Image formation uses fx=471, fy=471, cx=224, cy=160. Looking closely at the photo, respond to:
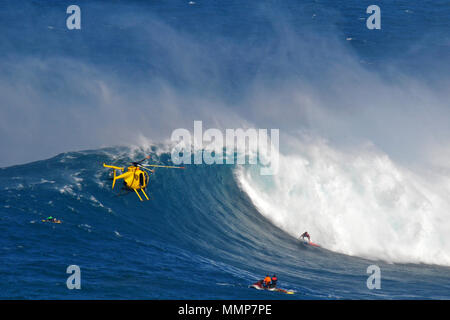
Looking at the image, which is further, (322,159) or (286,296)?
(322,159)

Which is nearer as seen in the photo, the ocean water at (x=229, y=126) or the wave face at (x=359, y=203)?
the ocean water at (x=229, y=126)

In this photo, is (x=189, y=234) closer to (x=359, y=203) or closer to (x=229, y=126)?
(x=359, y=203)

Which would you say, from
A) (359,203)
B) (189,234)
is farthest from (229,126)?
(189,234)
